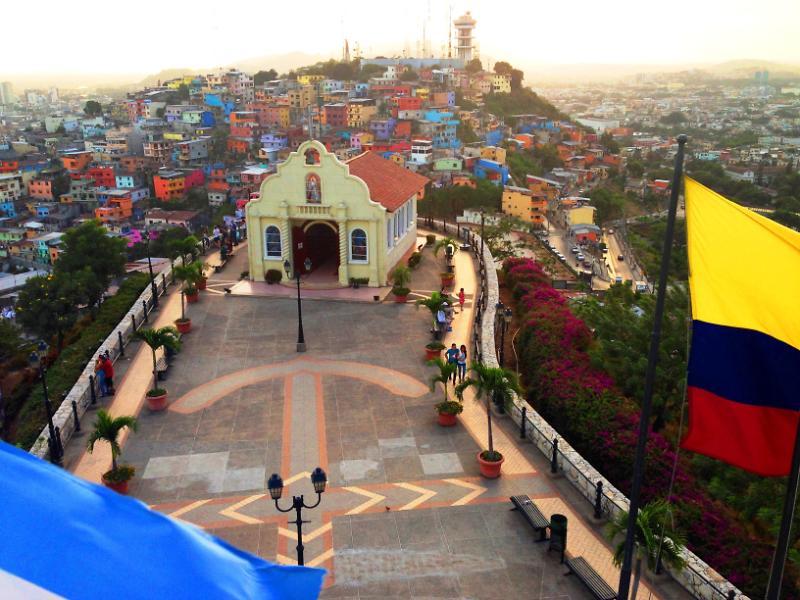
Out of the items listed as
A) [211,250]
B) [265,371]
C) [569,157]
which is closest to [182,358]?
[265,371]

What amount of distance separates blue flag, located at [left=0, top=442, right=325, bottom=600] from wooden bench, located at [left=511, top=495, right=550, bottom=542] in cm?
842

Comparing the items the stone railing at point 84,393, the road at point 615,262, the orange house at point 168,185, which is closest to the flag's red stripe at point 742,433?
the stone railing at point 84,393

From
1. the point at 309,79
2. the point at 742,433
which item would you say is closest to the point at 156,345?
the point at 742,433

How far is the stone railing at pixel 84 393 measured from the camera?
1650cm

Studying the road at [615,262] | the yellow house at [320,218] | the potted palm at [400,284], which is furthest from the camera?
the road at [615,262]

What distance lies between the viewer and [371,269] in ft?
95.2

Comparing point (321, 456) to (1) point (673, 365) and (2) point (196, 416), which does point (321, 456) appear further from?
(1) point (673, 365)

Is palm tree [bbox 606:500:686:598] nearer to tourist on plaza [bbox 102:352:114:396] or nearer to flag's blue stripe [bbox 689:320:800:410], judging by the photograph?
flag's blue stripe [bbox 689:320:800:410]

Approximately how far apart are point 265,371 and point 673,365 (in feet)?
38.0

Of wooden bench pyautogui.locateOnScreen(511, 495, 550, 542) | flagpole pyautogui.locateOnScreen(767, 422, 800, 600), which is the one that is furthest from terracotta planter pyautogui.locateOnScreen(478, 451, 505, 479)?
flagpole pyautogui.locateOnScreen(767, 422, 800, 600)

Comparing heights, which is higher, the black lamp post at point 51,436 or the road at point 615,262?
the black lamp post at point 51,436

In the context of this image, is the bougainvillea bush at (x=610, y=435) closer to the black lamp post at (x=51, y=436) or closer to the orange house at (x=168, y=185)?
the black lamp post at (x=51, y=436)

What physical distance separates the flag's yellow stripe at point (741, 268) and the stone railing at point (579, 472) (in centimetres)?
537

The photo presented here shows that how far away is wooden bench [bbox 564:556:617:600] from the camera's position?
11156 mm
